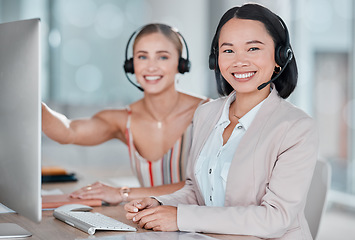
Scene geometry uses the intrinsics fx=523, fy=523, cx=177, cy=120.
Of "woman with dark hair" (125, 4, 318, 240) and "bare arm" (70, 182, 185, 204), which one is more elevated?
"woman with dark hair" (125, 4, 318, 240)

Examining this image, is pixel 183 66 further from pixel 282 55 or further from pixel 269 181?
pixel 269 181

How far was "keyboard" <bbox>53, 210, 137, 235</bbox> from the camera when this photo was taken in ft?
4.75

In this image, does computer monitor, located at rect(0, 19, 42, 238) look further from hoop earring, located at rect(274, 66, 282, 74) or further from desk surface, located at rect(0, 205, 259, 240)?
hoop earring, located at rect(274, 66, 282, 74)

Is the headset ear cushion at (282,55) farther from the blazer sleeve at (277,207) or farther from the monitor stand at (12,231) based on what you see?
the monitor stand at (12,231)

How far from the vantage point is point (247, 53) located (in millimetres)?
1651

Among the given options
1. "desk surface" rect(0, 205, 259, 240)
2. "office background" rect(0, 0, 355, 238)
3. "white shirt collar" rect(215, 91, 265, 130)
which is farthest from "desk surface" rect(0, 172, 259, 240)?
"office background" rect(0, 0, 355, 238)

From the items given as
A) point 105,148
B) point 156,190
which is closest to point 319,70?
point 105,148

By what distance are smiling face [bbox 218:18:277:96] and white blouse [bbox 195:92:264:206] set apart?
0.09m

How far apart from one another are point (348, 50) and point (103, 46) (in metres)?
4.05

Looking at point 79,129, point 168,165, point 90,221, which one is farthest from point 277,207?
point 79,129

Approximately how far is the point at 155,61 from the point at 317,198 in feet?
3.03

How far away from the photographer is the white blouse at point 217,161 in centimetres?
165

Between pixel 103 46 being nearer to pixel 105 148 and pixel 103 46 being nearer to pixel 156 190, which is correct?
pixel 105 148

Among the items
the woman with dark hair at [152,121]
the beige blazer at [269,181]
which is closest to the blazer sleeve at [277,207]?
the beige blazer at [269,181]
